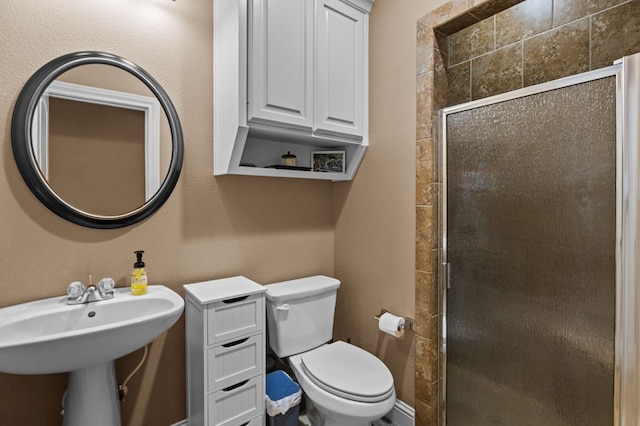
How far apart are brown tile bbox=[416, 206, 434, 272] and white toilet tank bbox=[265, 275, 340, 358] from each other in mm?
573

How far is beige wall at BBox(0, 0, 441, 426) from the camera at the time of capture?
1377 mm

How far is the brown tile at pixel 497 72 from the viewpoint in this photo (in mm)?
1754

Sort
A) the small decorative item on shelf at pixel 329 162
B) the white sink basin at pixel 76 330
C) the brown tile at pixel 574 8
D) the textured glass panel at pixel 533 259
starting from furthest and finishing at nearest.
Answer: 1. the small decorative item on shelf at pixel 329 162
2. the brown tile at pixel 574 8
3. the textured glass panel at pixel 533 259
4. the white sink basin at pixel 76 330

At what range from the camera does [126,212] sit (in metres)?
1.59

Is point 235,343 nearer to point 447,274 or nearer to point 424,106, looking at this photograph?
point 447,274

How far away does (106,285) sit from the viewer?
1.45m

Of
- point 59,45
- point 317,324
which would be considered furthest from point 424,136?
point 59,45

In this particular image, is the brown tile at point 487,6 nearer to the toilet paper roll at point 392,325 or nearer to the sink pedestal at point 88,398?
the toilet paper roll at point 392,325

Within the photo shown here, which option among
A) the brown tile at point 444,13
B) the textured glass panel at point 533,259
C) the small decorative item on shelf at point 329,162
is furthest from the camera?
the small decorative item on shelf at point 329,162

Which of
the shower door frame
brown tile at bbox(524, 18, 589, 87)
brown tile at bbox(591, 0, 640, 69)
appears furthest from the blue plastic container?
brown tile at bbox(591, 0, 640, 69)

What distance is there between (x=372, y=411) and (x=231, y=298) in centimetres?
82

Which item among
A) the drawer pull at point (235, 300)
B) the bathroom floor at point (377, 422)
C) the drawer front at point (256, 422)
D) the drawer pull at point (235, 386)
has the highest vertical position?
the drawer pull at point (235, 300)

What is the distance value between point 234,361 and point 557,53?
2158mm

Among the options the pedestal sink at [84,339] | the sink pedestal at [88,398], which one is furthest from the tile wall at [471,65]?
the sink pedestal at [88,398]
